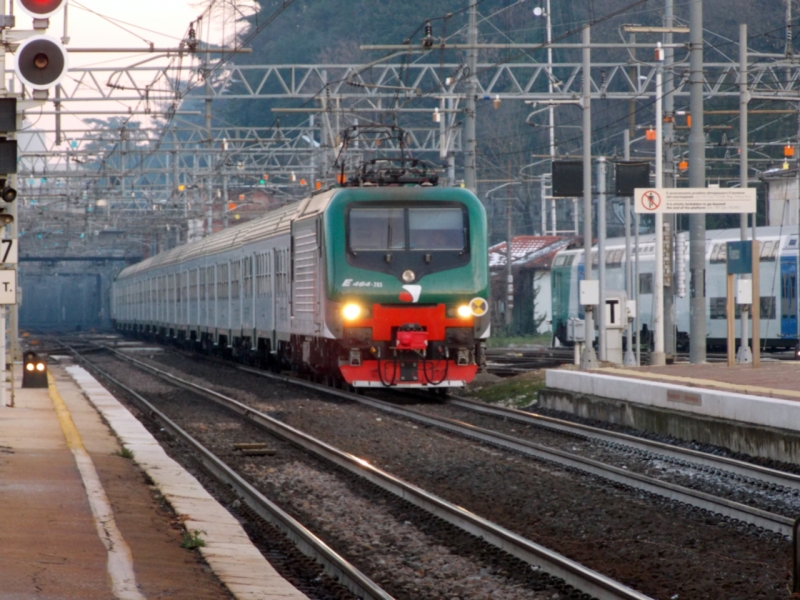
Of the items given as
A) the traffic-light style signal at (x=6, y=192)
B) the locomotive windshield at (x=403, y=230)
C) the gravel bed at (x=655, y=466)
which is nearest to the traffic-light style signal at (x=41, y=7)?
the traffic-light style signal at (x=6, y=192)

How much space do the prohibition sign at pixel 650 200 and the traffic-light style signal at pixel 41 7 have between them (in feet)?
38.8

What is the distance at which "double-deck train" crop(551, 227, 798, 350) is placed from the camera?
111 ft

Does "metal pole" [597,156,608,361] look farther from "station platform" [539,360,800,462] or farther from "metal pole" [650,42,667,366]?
"station platform" [539,360,800,462]

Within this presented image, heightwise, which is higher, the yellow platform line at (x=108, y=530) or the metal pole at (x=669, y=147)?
the metal pole at (x=669, y=147)

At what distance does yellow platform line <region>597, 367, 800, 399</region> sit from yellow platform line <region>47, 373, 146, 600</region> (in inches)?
274

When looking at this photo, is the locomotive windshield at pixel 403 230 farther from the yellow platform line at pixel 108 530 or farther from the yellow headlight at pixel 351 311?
the yellow platform line at pixel 108 530

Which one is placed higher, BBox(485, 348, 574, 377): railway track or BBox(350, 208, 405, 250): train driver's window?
BBox(350, 208, 405, 250): train driver's window

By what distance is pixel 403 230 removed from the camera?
63.8ft

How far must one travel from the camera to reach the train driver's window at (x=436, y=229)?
19.4 m

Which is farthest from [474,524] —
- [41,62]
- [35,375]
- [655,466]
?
[35,375]

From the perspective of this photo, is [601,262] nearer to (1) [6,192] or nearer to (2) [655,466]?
(2) [655,466]

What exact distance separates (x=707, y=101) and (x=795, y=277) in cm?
2228

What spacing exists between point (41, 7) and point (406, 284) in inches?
353

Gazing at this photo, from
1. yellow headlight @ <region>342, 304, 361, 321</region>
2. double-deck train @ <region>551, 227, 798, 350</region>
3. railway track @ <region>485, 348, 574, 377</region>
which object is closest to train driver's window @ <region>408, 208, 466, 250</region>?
yellow headlight @ <region>342, 304, 361, 321</region>
